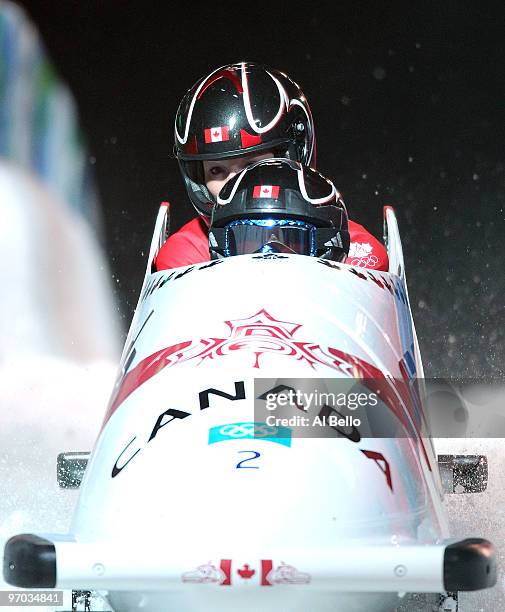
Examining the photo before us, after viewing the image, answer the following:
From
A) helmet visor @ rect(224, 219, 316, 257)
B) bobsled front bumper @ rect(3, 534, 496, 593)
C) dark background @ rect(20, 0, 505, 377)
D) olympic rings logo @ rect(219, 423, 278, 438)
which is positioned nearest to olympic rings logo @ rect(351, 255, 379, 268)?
helmet visor @ rect(224, 219, 316, 257)

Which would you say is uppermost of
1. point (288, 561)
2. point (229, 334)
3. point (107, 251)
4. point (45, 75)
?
point (45, 75)

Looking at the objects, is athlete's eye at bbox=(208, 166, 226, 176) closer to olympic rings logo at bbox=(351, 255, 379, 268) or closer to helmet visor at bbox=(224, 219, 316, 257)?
olympic rings logo at bbox=(351, 255, 379, 268)

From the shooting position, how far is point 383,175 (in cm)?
614

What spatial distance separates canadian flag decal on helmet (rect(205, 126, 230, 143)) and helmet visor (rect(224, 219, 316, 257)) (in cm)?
109

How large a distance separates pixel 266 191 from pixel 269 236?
108 mm

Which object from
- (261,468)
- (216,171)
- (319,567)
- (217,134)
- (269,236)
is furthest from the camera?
(216,171)

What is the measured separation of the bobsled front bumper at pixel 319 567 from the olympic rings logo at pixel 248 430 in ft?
0.91

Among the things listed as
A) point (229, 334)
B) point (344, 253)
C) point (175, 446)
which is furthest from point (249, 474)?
point (344, 253)

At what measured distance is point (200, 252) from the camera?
A: 11.2 ft

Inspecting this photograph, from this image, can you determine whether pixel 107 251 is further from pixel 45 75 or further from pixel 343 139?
pixel 343 139

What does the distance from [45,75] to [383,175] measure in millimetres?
1961

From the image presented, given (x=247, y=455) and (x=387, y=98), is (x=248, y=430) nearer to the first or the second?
(x=247, y=455)

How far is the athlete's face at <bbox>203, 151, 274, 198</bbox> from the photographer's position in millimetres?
3730

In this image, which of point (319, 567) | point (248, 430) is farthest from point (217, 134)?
point (319, 567)
